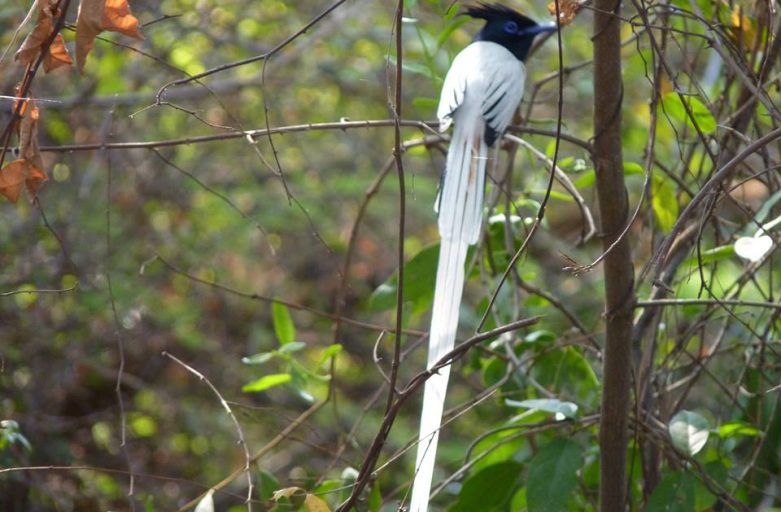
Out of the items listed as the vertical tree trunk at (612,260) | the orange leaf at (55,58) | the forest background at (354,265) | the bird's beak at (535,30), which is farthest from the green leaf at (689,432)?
the orange leaf at (55,58)

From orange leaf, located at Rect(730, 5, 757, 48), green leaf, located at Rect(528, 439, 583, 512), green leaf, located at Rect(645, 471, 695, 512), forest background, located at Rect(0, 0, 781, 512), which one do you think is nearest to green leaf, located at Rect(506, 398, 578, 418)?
forest background, located at Rect(0, 0, 781, 512)

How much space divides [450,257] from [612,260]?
28 centimetres

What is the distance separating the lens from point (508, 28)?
2.62 metres

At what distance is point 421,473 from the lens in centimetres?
151

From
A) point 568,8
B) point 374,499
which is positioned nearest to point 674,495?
point 374,499

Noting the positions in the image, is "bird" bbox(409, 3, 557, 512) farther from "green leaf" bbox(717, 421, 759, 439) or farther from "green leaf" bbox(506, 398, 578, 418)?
"green leaf" bbox(717, 421, 759, 439)

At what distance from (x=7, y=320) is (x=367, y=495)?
1671 millimetres

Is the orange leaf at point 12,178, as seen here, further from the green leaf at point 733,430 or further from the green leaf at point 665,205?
the green leaf at point 733,430

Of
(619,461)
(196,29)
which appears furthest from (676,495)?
(196,29)

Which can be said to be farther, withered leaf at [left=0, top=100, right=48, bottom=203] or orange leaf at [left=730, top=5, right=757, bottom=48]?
orange leaf at [left=730, top=5, right=757, bottom=48]

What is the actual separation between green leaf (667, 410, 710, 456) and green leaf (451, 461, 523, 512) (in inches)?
13.1

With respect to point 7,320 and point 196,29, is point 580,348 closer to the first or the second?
point 7,320

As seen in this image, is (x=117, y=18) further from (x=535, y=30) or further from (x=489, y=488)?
(x=535, y=30)

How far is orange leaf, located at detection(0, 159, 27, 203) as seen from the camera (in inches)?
64.3
